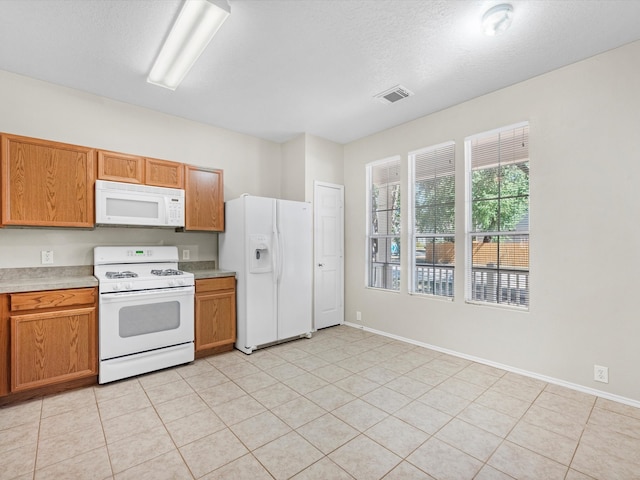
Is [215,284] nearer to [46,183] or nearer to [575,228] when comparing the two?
[46,183]

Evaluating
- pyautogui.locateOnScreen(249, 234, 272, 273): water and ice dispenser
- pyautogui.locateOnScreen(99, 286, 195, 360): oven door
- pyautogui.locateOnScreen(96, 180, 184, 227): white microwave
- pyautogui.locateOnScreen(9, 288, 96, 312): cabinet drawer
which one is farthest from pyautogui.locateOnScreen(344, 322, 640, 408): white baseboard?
pyautogui.locateOnScreen(9, 288, 96, 312): cabinet drawer

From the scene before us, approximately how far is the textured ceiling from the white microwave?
996 mm

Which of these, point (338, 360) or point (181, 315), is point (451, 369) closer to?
point (338, 360)

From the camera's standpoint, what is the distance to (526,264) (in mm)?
3053

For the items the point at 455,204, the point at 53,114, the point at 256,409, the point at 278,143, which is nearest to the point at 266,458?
the point at 256,409

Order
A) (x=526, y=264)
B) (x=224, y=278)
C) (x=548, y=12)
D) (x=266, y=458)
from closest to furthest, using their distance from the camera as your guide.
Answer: (x=266, y=458)
(x=548, y=12)
(x=526, y=264)
(x=224, y=278)

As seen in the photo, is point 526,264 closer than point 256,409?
No

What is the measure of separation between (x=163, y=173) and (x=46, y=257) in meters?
1.34

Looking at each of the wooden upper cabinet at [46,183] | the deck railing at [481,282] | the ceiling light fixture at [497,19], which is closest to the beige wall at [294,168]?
the deck railing at [481,282]

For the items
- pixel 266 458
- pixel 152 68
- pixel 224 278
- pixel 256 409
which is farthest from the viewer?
pixel 224 278

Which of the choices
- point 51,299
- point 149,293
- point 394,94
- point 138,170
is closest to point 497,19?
point 394,94

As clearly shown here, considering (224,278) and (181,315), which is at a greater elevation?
(224,278)

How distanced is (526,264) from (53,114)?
15.8 ft

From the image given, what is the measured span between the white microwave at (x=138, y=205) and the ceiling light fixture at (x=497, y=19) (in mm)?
3155
